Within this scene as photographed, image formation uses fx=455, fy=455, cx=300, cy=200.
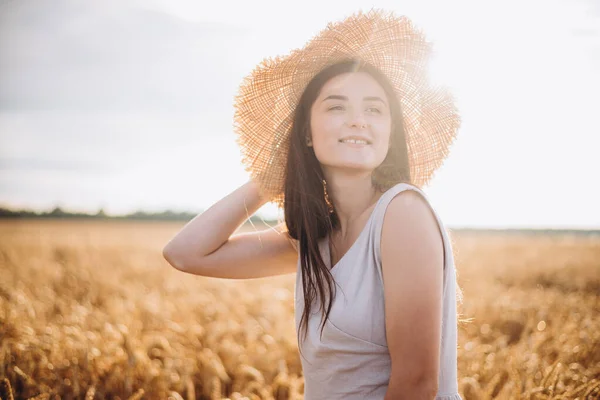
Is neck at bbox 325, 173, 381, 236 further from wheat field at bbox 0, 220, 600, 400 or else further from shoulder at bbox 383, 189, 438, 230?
wheat field at bbox 0, 220, 600, 400

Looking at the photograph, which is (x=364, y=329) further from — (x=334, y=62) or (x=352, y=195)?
(x=334, y=62)

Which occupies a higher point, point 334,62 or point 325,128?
point 334,62

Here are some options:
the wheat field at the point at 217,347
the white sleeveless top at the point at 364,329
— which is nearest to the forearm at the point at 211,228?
the white sleeveless top at the point at 364,329

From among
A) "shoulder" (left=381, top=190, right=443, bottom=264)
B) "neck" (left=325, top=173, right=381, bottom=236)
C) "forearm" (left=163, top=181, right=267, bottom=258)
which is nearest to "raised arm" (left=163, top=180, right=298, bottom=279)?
"forearm" (left=163, top=181, right=267, bottom=258)

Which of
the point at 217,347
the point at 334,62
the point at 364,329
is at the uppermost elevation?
the point at 334,62

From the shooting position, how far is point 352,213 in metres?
2.43

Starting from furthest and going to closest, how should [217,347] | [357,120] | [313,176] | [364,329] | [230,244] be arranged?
[217,347] → [230,244] → [313,176] → [357,120] → [364,329]

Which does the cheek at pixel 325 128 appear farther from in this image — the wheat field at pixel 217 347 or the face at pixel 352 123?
the wheat field at pixel 217 347

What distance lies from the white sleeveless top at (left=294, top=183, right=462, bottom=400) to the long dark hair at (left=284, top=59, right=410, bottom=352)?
0.19 meters

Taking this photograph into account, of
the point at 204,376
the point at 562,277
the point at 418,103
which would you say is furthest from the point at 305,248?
the point at 562,277

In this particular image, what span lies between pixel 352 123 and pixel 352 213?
50cm

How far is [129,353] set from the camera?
12.2 ft

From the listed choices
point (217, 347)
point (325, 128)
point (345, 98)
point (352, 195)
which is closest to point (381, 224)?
point (352, 195)

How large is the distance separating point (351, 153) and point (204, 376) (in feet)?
8.07
